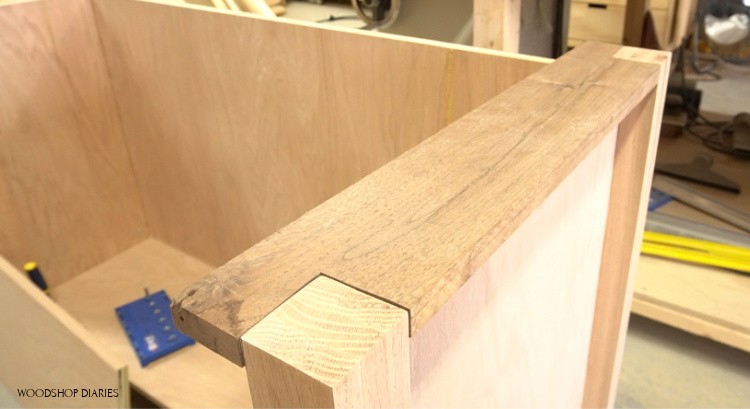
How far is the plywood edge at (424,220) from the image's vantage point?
32cm

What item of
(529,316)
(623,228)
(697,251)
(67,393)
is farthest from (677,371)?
(67,393)

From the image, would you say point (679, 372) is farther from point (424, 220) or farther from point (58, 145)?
point (58, 145)

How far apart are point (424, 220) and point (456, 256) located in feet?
0.15

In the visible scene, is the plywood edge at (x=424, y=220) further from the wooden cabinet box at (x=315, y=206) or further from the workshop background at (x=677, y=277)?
the workshop background at (x=677, y=277)

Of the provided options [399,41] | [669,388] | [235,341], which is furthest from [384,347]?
[669,388]

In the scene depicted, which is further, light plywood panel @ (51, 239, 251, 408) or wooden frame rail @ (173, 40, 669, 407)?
light plywood panel @ (51, 239, 251, 408)

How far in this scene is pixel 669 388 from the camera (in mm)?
1136

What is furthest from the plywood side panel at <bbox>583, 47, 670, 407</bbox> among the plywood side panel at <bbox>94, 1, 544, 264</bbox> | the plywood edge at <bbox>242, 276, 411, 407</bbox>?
the plywood edge at <bbox>242, 276, 411, 407</bbox>

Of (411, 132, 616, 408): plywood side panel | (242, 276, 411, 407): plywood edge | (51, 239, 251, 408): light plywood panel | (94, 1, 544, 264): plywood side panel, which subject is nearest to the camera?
(242, 276, 411, 407): plywood edge

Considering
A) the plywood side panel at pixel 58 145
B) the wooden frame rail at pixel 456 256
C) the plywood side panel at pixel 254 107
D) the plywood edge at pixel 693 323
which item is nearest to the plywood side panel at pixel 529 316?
the wooden frame rail at pixel 456 256

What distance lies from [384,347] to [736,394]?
1084 mm

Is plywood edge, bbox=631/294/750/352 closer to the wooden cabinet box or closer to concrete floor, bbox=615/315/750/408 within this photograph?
concrete floor, bbox=615/315/750/408

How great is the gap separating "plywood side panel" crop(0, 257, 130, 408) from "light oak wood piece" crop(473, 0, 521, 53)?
0.64 m

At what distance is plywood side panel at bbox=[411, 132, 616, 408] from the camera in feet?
1.35
